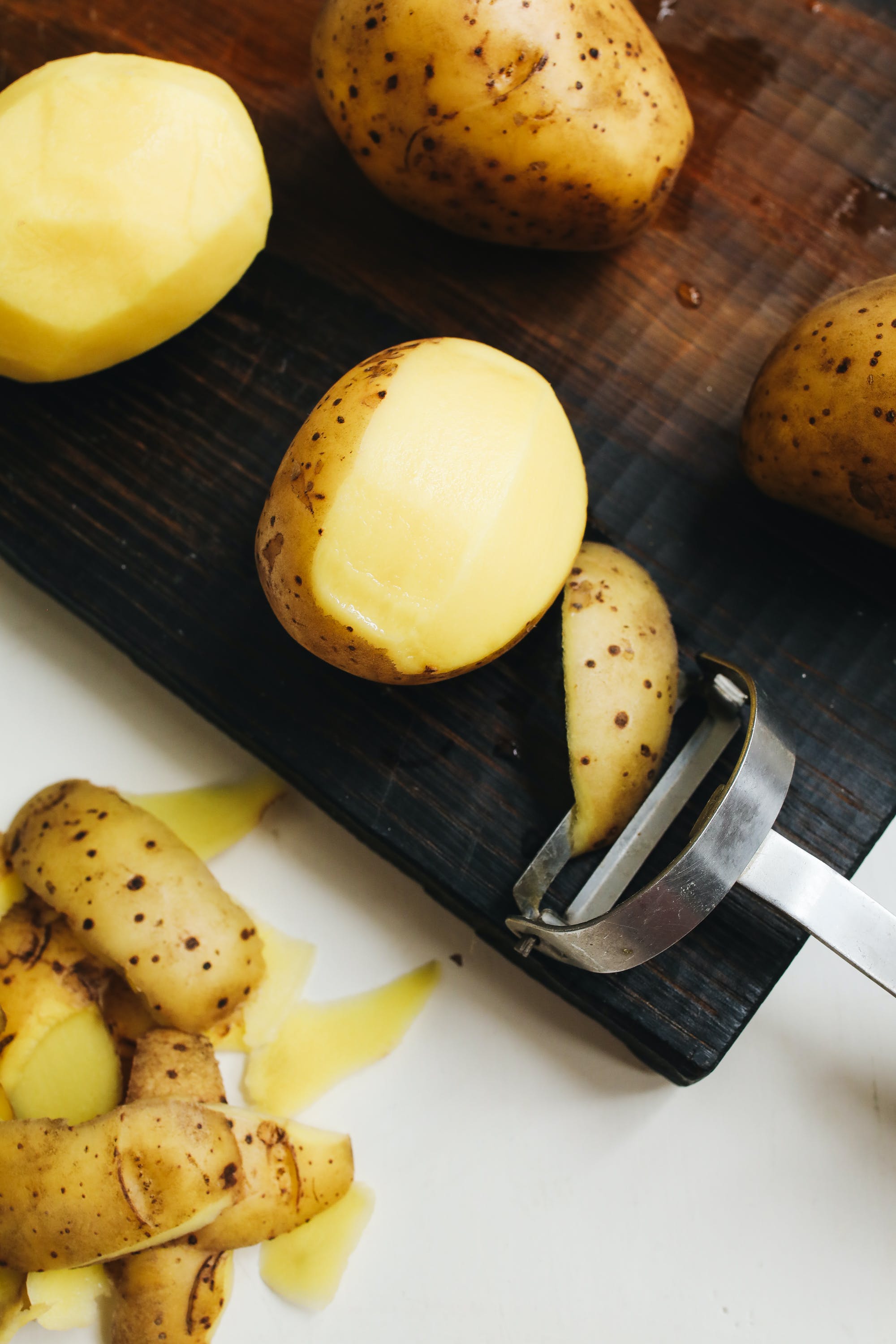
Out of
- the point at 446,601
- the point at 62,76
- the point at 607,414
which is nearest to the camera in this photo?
the point at 446,601

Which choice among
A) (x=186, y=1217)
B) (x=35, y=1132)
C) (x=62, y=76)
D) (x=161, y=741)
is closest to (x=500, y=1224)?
(x=186, y=1217)

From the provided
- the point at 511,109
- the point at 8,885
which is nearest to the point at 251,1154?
the point at 8,885

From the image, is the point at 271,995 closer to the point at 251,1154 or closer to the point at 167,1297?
the point at 251,1154

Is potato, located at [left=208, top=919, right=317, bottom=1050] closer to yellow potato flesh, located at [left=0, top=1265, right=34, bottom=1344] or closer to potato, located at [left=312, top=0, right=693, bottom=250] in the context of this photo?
yellow potato flesh, located at [left=0, top=1265, right=34, bottom=1344]

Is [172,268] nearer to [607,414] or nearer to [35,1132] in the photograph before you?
[607,414]

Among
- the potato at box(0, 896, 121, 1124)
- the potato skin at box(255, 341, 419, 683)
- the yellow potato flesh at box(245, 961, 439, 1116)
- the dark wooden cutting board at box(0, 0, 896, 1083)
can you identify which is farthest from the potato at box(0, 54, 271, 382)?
the yellow potato flesh at box(245, 961, 439, 1116)

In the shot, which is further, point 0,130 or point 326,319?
point 326,319
